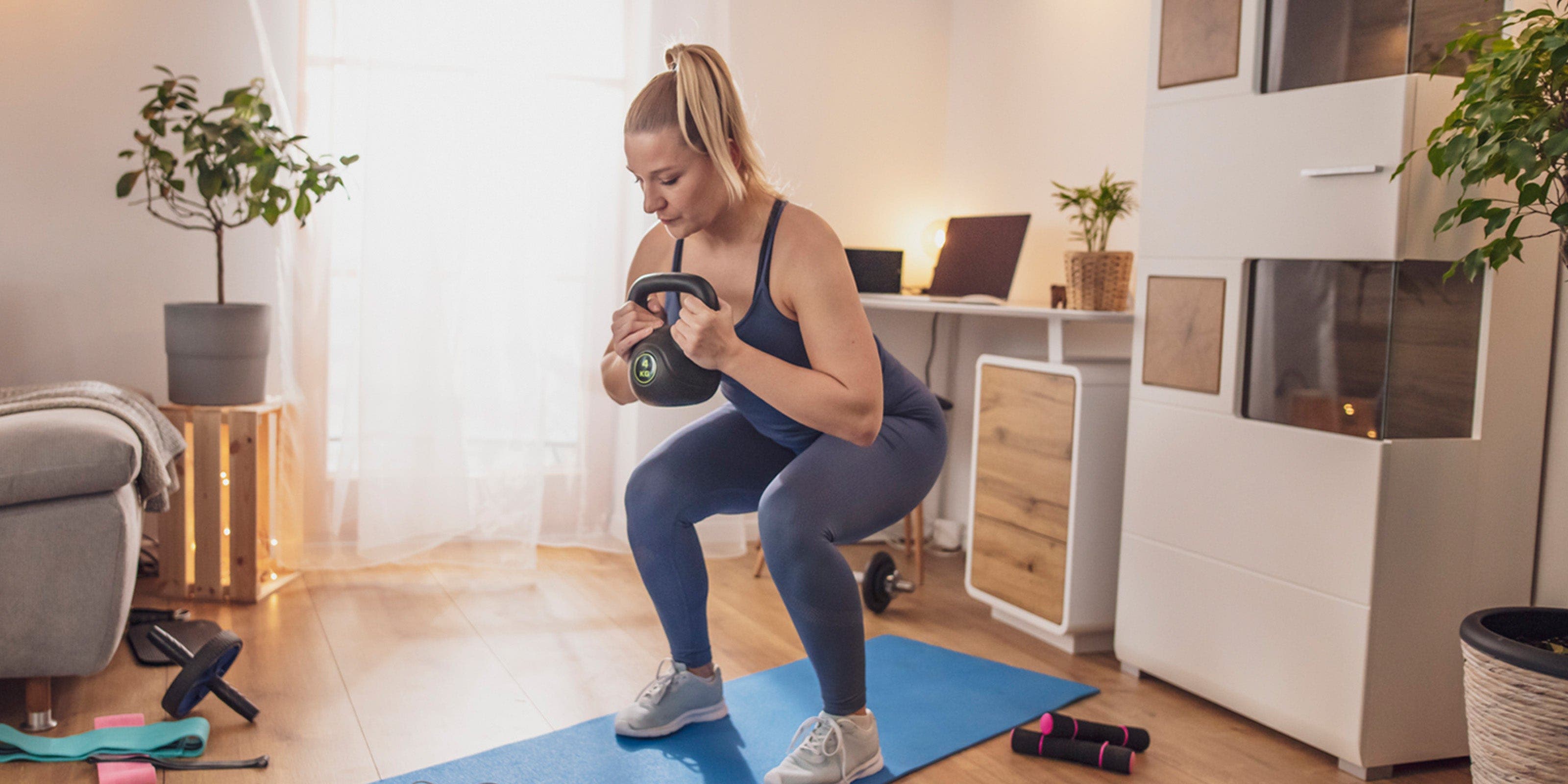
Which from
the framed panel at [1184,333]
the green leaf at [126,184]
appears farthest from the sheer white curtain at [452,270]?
the framed panel at [1184,333]

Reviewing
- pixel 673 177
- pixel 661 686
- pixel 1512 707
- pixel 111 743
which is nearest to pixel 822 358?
pixel 673 177

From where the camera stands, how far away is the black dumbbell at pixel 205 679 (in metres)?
1.87

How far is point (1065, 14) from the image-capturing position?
10.4 ft

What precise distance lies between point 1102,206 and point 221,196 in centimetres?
204

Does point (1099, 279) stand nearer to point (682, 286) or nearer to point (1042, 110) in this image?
point (1042, 110)

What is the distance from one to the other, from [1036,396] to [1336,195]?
0.81m

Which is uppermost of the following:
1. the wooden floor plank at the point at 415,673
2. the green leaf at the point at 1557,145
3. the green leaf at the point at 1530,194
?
the green leaf at the point at 1557,145

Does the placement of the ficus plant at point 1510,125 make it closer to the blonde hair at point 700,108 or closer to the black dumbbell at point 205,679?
the blonde hair at point 700,108

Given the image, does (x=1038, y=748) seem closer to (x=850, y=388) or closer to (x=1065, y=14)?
(x=850, y=388)

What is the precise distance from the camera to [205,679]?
189 cm

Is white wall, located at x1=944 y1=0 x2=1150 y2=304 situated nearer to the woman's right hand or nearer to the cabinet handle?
the cabinet handle

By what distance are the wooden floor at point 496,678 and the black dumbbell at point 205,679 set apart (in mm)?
43

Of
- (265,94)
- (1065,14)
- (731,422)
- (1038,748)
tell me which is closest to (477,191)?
(265,94)

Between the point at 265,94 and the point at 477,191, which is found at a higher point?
the point at 265,94
